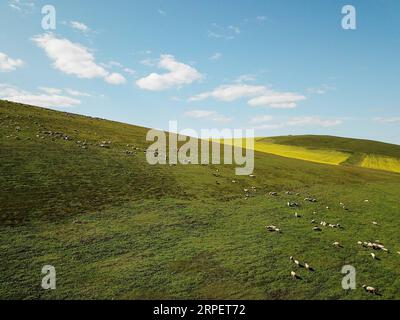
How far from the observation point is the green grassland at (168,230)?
1606 cm

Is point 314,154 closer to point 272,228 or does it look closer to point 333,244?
point 272,228

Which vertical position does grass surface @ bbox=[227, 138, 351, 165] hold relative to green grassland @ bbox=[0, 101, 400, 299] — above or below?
above

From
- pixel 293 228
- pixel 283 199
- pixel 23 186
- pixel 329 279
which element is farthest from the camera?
pixel 283 199

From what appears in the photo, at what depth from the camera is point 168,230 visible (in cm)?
2202

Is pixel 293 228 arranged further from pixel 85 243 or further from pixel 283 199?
pixel 85 243

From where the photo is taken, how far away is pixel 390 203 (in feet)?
111

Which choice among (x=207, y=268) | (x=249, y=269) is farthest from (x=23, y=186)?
(x=249, y=269)

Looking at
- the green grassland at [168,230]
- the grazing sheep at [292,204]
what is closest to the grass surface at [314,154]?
the green grassland at [168,230]

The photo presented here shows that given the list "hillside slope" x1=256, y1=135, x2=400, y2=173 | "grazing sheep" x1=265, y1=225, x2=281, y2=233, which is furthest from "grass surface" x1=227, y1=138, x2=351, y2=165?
"grazing sheep" x1=265, y1=225, x2=281, y2=233

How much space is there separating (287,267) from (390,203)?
Answer: 797 inches

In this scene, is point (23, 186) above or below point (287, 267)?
above

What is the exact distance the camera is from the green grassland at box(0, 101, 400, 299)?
16062mm

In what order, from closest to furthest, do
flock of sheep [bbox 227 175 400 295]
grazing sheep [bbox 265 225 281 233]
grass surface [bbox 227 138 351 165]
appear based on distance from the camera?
1. flock of sheep [bbox 227 175 400 295]
2. grazing sheep [bbox 265 225 281 233]
3. grass surface [bbox 227 138 351 165]

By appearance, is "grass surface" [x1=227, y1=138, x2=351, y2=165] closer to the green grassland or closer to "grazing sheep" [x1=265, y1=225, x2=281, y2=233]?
the green grassland
